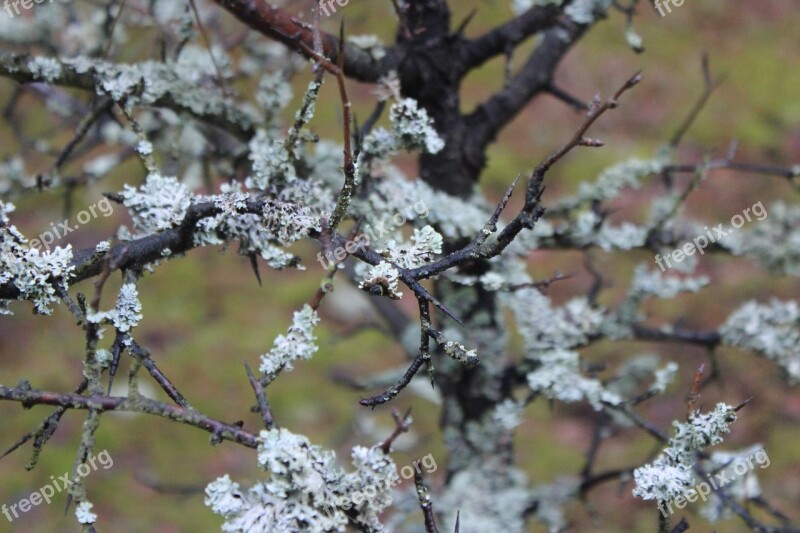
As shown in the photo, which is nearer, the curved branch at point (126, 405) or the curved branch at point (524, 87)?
the curved branch at point (126, 405)

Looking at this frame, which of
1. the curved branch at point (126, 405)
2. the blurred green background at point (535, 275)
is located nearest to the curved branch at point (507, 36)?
the blurred green background at point (535, 275)

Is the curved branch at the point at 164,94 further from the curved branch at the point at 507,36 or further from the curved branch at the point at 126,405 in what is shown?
the curved branch at the point at 126,405

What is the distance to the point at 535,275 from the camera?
441cm

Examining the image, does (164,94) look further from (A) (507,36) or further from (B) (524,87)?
(B) (524,87)

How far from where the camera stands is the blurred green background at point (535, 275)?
3480 millimetres

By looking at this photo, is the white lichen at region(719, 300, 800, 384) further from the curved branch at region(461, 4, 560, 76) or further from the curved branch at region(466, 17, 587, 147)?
the curved branch at region(461, 4, 560, 76)

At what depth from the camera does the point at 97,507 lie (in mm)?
3445

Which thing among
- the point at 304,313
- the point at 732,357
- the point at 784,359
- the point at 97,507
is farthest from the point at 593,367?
the point at 97,507

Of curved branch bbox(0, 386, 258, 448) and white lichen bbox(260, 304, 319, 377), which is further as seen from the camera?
white lichen bbox(260, 304, 319, 377)

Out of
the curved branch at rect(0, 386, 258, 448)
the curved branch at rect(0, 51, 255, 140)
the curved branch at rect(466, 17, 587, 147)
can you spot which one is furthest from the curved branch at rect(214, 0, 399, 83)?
Answer: the curved branch at rect(0, 386, 258, 448)

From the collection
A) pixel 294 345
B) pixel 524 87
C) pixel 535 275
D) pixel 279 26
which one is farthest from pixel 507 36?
pixel 535 275

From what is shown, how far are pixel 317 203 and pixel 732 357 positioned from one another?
3.01 metres

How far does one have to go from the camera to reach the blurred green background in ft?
11.4

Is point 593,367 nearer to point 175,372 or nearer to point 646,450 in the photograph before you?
point 646,450
